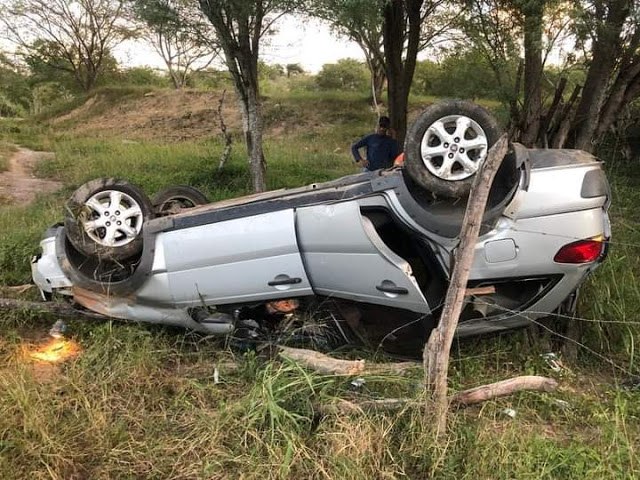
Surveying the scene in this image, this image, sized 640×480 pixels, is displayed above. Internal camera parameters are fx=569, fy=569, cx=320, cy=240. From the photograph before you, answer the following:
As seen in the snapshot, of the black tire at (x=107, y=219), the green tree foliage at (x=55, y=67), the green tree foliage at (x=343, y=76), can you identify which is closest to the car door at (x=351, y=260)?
the black tire at (x=107, y=219)

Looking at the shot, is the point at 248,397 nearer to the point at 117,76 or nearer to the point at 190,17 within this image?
the point at 190,17

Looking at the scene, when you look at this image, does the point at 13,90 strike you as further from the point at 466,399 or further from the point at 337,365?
the point at 466,399

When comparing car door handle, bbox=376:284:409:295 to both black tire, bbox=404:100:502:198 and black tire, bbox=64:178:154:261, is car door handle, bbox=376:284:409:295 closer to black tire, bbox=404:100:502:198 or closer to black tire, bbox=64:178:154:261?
black tire, bbox=404:100:502:198

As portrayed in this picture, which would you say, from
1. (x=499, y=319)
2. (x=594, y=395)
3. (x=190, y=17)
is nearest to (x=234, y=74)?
(x=190, y=17)

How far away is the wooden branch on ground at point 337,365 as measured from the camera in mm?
3262

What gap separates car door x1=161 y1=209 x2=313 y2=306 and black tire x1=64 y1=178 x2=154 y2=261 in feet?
1.23

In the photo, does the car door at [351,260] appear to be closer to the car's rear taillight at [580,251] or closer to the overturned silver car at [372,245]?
the overturned silver car at [372,245]

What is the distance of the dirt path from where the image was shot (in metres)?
10.1

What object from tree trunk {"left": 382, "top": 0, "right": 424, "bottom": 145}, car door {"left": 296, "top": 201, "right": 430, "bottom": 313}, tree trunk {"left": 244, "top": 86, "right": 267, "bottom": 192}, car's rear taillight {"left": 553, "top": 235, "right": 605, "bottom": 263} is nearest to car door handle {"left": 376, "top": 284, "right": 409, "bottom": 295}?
car door {"left": 296, "top": 201, "right": 430, "bottom": 313}

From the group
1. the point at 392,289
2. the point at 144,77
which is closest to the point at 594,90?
the point at 392,289

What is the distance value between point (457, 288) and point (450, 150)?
103 cm

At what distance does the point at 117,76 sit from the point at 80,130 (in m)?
12.0

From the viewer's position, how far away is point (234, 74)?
25.4 ft

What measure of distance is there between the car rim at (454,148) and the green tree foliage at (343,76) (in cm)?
2888
